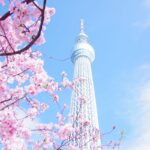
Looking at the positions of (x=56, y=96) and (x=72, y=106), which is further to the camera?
(x=72, y=106)

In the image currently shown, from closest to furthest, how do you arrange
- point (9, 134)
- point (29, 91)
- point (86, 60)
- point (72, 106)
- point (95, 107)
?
point (9, 134)
point (29, 91)
point (72, 106)
point (95, 107)
point (86, 60)

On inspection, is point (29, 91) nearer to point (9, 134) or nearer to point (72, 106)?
point (9, 134)

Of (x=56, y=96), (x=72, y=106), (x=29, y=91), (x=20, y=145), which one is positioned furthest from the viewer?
(x=72, y=106)

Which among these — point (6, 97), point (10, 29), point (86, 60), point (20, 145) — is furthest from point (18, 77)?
point (86, 60)

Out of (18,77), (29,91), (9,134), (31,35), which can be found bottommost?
(9,134)

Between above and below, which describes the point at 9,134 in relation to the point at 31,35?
below

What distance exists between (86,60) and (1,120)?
221 ft

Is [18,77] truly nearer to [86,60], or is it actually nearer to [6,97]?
[6,97]

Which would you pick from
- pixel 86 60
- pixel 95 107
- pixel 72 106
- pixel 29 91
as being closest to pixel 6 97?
pixel 29 91

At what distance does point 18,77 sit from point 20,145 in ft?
4.45

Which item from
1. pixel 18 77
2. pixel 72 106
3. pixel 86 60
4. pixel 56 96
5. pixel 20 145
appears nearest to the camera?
pixel 20 145

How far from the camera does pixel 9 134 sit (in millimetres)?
4719

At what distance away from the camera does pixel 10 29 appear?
4246 millimetres

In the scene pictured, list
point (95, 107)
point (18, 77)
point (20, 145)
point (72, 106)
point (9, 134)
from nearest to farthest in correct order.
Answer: point (9, 134) < point (20, 145) < point (18, 77) < point (72, 106) < point (95, 107)
